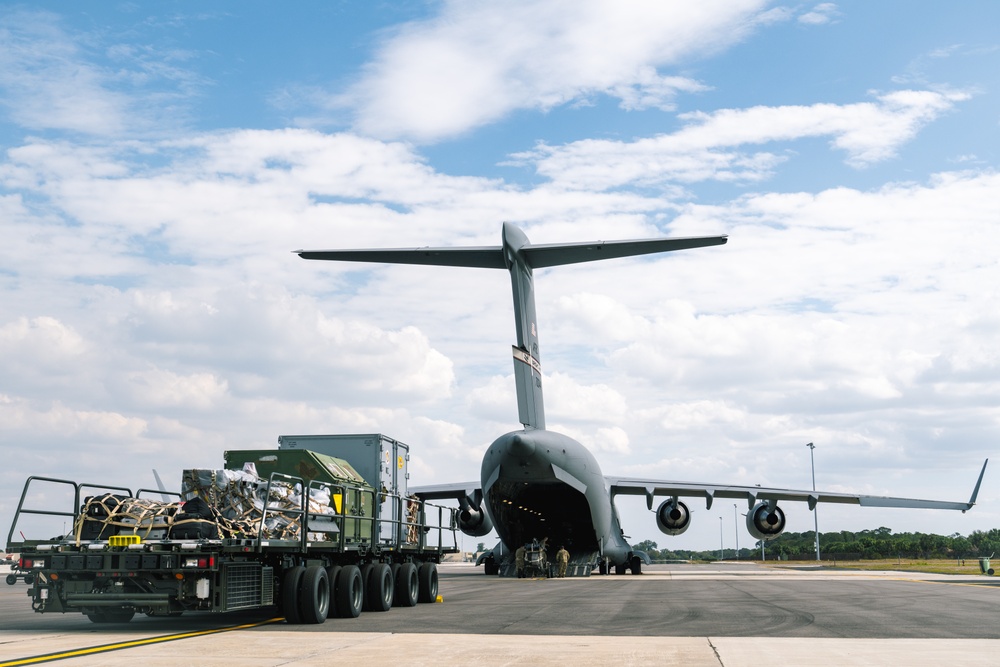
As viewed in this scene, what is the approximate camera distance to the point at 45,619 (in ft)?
54.2

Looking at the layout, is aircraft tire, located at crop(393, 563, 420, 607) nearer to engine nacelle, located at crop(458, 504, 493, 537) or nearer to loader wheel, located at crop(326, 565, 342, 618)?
loader wheel, located at crop(326, 565, 342, 618)

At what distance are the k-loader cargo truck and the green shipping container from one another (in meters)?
0.02

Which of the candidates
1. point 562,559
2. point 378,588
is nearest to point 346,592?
point 378,588

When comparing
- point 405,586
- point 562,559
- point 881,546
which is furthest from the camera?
point 881,546

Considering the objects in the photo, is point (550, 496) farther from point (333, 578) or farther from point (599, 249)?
point (333, 578)

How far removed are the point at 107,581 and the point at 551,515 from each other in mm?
26164

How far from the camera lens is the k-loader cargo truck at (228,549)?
12586mm

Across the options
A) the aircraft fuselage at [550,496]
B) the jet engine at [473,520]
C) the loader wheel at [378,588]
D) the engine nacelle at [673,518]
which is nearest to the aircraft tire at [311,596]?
the loader wheel at [378,588]

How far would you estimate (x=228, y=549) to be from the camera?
40.6 ft

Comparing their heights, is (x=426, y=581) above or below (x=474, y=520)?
below

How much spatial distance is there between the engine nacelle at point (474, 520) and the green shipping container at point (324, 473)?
26.0 m

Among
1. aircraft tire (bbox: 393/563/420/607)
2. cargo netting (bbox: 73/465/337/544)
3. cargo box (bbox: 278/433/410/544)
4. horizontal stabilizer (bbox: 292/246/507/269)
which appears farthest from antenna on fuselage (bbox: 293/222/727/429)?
cargo netting (bbox: 73/465/337/544)

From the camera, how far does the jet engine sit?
43.5m

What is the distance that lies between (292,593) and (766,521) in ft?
104
